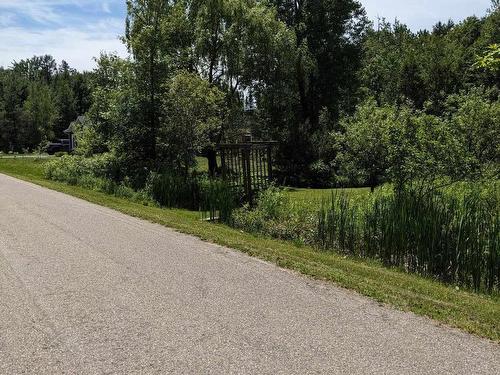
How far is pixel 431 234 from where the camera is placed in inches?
321

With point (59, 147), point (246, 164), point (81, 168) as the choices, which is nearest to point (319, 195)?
point (246, 164)

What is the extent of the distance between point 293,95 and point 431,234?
2971 centimetres

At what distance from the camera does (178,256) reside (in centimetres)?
810

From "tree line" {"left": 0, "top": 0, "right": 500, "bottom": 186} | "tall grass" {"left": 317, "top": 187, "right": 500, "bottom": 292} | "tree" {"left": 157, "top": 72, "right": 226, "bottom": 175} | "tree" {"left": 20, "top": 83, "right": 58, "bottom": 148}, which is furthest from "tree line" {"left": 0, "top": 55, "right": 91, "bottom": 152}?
"tall grass" {"left": 317, "top": 187, "right": 500, "bottom": 292}

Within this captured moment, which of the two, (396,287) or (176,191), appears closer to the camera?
(396,287)

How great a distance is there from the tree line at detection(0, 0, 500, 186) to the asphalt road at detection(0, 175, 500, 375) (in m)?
3.54

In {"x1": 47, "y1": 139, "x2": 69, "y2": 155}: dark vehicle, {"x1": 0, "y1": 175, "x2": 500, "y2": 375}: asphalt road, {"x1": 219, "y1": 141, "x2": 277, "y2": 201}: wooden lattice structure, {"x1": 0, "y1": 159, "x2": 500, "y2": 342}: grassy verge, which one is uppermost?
{"x1": 219, "y1": 141, "x2": 277, "y2": 201}: wooden lattice structure

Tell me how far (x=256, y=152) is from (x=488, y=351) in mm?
11873

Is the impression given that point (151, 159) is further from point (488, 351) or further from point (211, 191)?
point (488, 351)

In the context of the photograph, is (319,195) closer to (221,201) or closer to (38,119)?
(221,201)

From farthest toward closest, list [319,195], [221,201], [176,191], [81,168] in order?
1. [81,168]
2. [319,195]
3. [176,191]
4. [221,201]

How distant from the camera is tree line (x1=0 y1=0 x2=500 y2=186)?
39.8 ft

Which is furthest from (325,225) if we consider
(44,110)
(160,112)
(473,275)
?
(44,110)

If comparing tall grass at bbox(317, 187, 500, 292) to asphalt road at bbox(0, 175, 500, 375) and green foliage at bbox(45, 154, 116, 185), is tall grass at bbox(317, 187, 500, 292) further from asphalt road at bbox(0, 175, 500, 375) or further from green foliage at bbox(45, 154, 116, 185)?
green foliage at bbox(45, 154, 116, 185)
